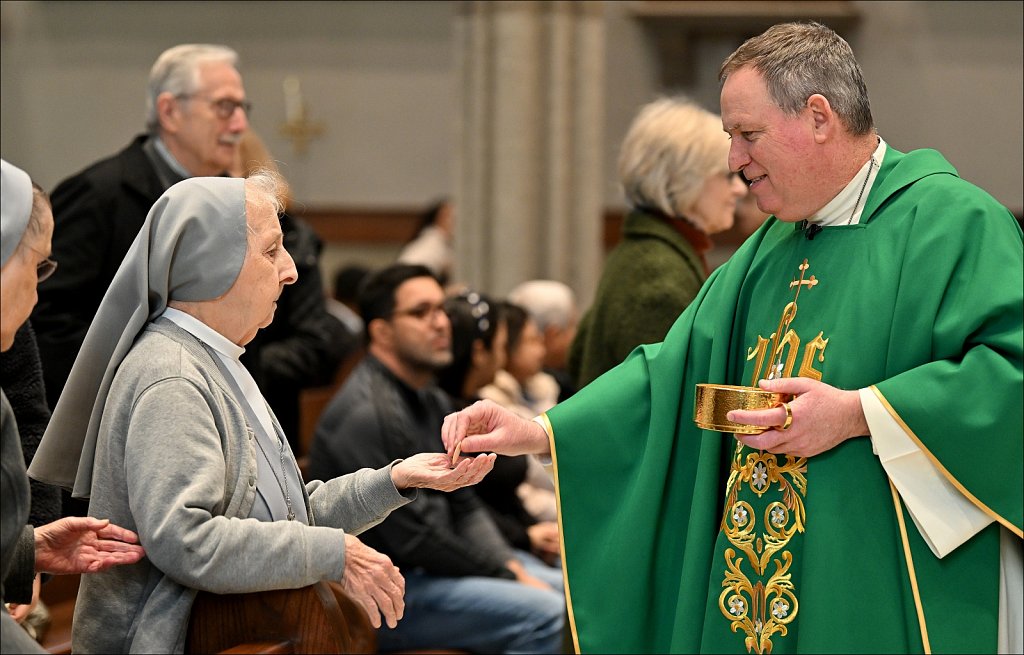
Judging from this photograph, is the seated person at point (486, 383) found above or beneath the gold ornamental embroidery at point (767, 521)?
beneath

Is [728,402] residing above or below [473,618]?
above

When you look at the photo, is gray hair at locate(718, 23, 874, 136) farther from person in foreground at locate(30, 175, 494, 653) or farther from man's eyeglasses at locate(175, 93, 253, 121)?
man's eyeglasses at locate(175, 93, 253, 121)

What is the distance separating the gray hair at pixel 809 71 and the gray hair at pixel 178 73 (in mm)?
2097

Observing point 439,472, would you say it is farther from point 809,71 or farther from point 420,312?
point 420,312

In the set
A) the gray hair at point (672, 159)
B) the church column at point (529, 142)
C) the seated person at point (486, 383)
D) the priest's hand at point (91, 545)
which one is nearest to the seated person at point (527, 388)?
the seated person at point (486, 383)

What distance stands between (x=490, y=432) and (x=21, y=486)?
95cm

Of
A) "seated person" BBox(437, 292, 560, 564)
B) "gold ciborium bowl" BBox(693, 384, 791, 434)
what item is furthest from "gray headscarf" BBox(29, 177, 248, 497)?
"seated person" BBox(437, 292, 560, 564)

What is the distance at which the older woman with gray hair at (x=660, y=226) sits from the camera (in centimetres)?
355

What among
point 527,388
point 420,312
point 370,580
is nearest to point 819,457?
point 370,580

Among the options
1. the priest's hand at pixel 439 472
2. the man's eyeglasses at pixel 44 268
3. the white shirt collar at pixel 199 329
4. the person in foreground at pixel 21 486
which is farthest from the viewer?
the priest's hand at pixel 439 472

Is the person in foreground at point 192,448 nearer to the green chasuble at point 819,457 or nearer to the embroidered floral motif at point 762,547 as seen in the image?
the green chasuble at point 819,457

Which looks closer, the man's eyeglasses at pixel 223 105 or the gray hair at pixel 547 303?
the man's eyeglasses at pixel 223 105

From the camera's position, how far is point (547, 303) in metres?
6.70

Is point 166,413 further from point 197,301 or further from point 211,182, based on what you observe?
point 211,182
